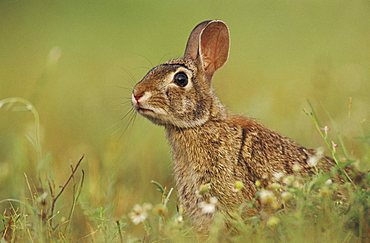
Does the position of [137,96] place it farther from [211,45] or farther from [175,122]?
[211,45]

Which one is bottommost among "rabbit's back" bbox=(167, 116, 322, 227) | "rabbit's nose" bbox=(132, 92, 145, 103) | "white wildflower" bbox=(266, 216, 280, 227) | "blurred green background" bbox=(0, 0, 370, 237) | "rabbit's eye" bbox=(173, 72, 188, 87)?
"blurred green background" bbox=(0, 0, 370, 237)

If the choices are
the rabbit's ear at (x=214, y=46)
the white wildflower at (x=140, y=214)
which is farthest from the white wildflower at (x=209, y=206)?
the rabbit's ear at (x=214, y=46)

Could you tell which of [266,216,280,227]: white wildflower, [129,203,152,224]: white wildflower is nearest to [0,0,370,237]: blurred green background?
[129,203,152,224]: white wildflower

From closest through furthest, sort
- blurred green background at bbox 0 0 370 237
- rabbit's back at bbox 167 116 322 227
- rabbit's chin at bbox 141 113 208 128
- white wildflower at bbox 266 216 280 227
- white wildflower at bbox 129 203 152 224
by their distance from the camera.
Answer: white wildflower at bbox 266 216 280 227 → white wildflower at bbox 129 203 152 224 → rabbit's back at bbox 167 116 322 227 → rabbit's chin at bbox 141 113 208 128 → blurred green background at bbox 0 0 370 237

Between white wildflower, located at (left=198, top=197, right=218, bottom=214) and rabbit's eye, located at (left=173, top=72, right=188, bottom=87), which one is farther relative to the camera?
rabbit's eye, located at (left=173, top=72, right=188, bottom=87)

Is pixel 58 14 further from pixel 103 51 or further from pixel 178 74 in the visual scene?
pixel 178 74

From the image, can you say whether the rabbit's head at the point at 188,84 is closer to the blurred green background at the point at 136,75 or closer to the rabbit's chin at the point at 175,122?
the rabbit's chin at the point at 175,122

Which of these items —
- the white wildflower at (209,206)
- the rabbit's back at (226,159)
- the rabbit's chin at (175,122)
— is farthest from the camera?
the rabbit's chin at (175,122)

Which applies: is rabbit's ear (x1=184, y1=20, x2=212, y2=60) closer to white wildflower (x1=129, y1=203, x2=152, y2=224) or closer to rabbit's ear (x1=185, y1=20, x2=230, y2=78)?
rabbit's ear (x1=185, y1=20, x2=230, y2=78)

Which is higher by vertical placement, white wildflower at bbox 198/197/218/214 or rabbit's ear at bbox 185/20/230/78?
rabbit's ear at bbox 185/20/230/78
